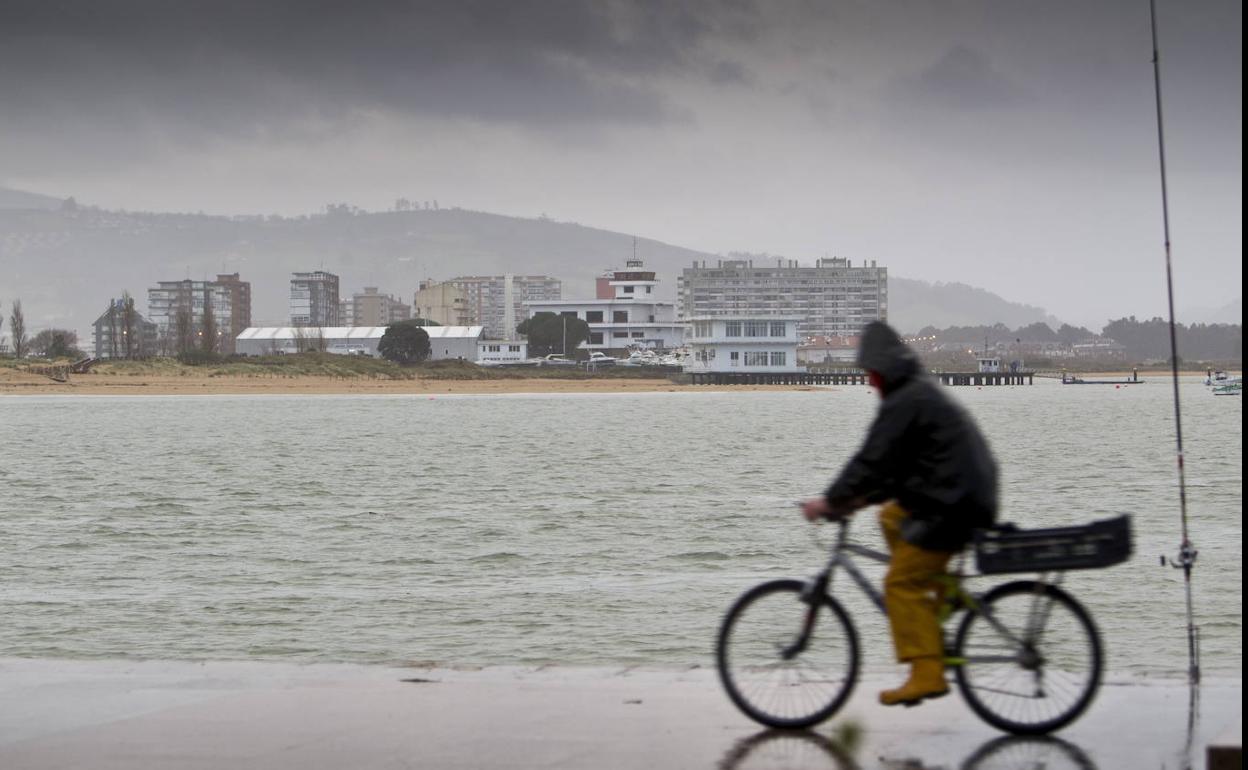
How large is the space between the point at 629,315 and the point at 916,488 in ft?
603

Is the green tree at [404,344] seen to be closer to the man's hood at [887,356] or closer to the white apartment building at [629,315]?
the white apartment building at [629,315]

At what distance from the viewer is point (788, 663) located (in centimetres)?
756

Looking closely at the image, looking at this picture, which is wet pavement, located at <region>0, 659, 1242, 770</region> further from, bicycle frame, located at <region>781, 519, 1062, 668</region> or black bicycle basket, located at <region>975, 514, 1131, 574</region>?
black bicycle basket, located at <region>975, 514, 1131, 574</region>

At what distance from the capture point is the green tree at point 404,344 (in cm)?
15325

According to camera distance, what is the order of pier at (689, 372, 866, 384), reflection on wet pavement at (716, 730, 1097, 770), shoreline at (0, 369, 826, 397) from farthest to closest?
pier at (689, 372, 866, 384) < shoreline at (0, 369, 826, 397) < reflection on wet pavement at (716, 730, 1097, 770)

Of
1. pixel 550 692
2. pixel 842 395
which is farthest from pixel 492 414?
pixel 550 692

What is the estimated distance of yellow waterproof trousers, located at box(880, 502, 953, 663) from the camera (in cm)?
696

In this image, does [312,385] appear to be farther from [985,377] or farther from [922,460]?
[922,460]

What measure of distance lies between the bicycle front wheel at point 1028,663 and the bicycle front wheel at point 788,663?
0.60 m

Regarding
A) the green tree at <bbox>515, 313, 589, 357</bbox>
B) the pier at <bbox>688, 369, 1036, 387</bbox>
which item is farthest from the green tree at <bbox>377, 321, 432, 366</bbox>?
the pier at <bbox>688, 369, 1036, 387</bbox>

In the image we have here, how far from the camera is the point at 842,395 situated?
464 ft

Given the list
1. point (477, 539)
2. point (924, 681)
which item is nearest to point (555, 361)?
point (477, 539)

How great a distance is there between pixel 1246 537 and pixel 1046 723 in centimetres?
176

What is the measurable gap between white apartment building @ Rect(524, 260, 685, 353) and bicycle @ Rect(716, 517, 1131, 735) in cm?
17713
